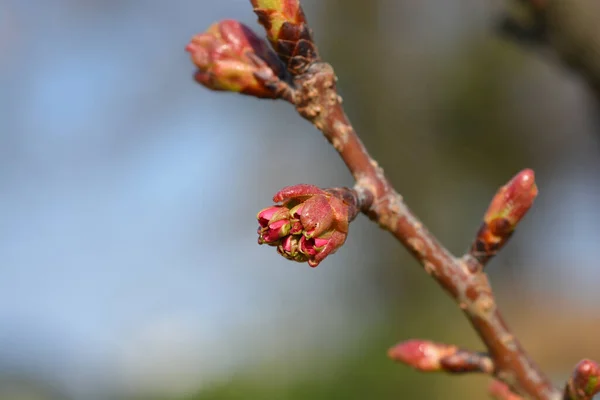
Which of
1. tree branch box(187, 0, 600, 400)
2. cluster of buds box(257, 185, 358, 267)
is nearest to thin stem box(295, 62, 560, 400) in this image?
tree branch box(187, 0, 600, 400)

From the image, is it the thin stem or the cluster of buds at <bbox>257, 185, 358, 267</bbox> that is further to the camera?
the thin stem

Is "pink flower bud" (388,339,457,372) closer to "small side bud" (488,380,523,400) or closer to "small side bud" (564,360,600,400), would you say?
"small side bud" (488,380,523,400)

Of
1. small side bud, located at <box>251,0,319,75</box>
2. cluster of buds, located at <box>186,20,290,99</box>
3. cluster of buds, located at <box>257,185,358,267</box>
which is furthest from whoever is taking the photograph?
cluster of buds, located at <box>186,20,290,99</box>

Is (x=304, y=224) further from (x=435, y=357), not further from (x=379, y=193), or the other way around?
Answer: (x=435, y=357)

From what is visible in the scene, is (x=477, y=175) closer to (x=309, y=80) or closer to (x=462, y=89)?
(x=462, y=89)

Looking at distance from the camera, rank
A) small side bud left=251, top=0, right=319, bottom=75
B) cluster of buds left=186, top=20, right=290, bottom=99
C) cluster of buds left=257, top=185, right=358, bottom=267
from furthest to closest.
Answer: cluster of buds left=186, top=20, right=290, bottom=99
small side bud left=251, top=0, right=319, bottom=75
cluster of buds left=257, top=185, right=358, bottom=267

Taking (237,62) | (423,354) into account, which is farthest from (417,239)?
(237,62)
